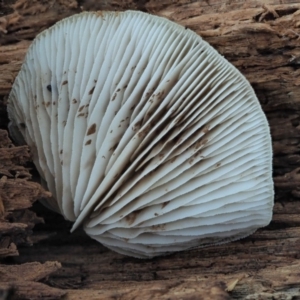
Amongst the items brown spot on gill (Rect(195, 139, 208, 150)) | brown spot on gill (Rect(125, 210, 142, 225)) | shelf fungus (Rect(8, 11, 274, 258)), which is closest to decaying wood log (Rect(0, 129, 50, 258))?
shelf fungus (Rect(8, 11, 274, 258))

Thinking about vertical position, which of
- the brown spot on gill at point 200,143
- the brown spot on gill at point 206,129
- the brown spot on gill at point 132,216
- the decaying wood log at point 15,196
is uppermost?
the brown spot on gill at point 206,129

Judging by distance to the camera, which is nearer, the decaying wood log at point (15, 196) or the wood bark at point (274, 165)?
the decaying wood log at point (15, 196)

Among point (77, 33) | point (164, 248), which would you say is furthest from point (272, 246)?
point (77, 33)

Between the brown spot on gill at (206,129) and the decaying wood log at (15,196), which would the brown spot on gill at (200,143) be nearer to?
the brown spot on gill at (206,129)

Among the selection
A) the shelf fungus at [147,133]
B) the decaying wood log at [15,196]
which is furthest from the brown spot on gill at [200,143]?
the decaying wood log at [15,196]

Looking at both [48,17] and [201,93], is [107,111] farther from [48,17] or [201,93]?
[48,17]
